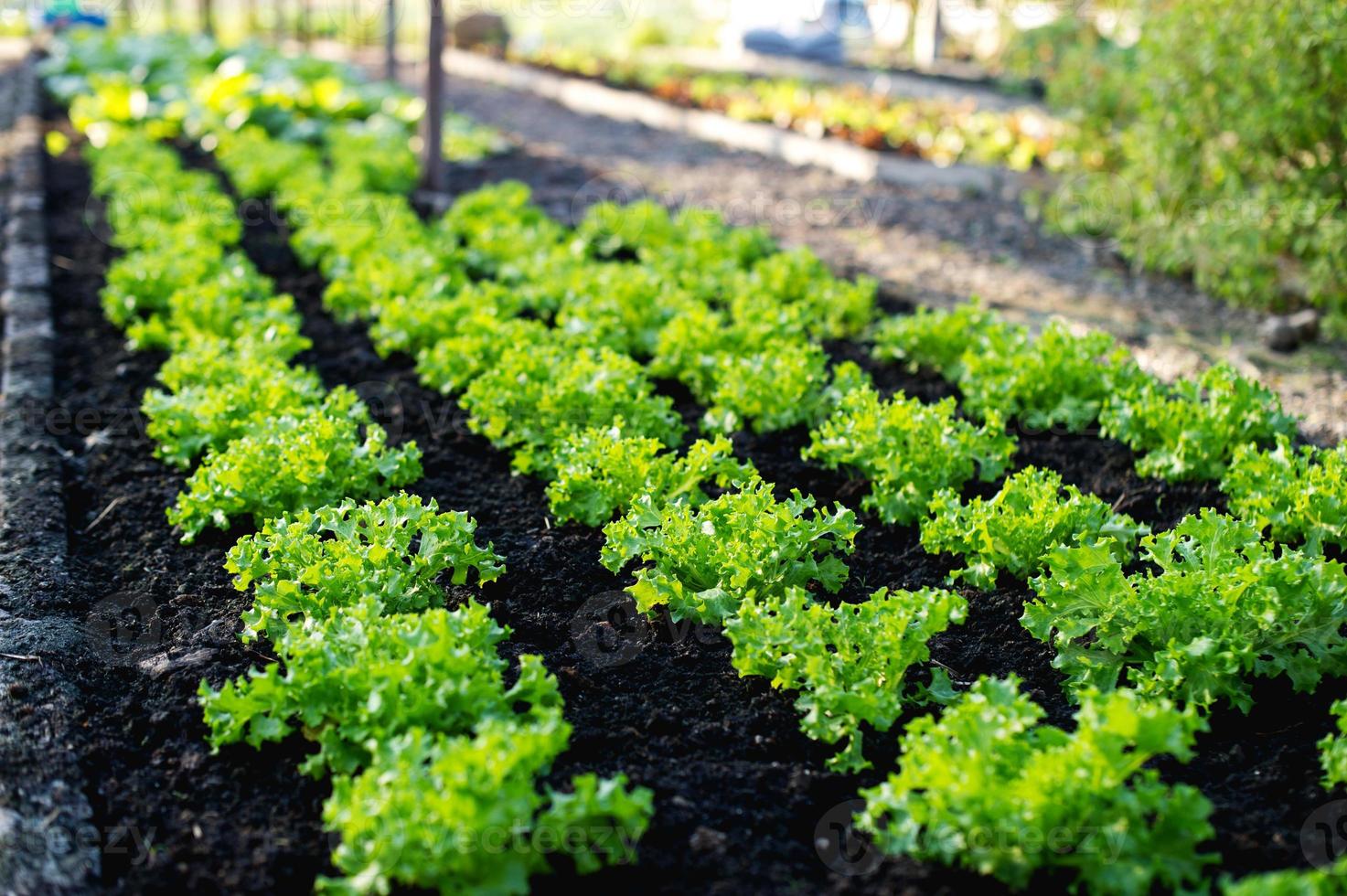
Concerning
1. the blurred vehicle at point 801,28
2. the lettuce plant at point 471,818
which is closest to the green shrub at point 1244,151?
the lettuce plant at point 471,818

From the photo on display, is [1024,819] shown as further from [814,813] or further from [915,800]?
[814,813]

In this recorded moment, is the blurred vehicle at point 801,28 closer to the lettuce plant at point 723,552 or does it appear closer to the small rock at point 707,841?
the lettuce plant at point 723,552

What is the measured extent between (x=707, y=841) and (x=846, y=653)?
75cm

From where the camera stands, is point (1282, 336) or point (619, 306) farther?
point (1282, 336)

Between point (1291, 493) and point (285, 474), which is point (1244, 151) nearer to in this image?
point (1291, 493)

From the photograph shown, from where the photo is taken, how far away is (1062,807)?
3.11 m

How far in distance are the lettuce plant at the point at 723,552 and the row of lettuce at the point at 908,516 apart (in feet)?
0.03

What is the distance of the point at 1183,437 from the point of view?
5.50 metres

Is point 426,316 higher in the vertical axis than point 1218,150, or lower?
lower

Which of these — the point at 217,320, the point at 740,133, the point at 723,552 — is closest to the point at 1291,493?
the point at 723,552

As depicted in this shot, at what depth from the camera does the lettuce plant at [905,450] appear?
5.20 meters

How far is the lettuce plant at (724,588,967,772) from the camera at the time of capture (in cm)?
372

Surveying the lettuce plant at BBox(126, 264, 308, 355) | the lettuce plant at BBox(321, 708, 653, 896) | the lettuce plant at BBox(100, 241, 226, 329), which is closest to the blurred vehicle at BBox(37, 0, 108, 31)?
the lettuce plant at BBox(100, 241, 226, 329)

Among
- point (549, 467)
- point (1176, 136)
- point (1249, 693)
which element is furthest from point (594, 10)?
point (1249, 693)
